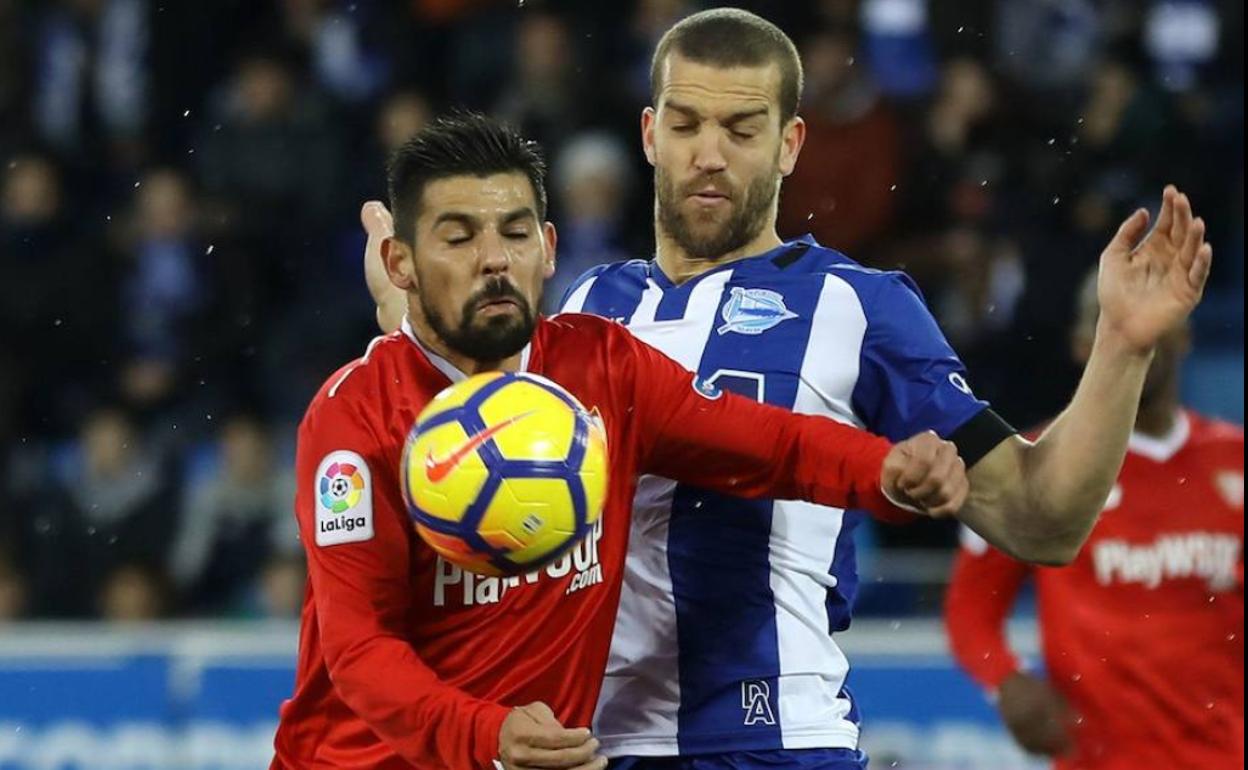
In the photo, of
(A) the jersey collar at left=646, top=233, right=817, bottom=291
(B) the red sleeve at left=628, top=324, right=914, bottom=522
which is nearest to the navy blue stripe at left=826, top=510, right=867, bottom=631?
(B) the red sleeve at left=628, top=324, right=914, bottom=522

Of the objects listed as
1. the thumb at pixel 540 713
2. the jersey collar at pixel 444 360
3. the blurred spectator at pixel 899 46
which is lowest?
the thumb at pixel 540 713

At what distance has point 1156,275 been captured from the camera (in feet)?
14.0

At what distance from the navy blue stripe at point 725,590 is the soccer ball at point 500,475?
2.20 feet

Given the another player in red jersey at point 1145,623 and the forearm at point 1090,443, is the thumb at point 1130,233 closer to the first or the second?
the forearm at point 1090,443

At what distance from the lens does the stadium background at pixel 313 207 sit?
10016 millimetres

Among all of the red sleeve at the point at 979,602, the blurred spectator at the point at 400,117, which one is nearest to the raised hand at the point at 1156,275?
the red sleeve at the point at 979,602

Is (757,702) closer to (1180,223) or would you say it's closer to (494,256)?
(494,256)

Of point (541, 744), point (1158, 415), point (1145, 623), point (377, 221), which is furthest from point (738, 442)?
point (1158, 415)

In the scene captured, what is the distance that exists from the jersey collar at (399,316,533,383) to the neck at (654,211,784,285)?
710 mm

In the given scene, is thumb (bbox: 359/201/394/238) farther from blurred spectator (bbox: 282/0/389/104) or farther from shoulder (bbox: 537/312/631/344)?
blurred spectator (bbox: 282/0/389/104)

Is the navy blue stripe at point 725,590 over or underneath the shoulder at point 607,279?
underneath

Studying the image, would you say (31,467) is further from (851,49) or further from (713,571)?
(713,571)

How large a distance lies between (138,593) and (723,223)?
229 inches

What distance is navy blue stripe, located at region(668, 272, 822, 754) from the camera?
4.67 meters
